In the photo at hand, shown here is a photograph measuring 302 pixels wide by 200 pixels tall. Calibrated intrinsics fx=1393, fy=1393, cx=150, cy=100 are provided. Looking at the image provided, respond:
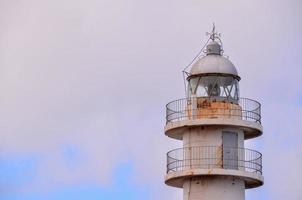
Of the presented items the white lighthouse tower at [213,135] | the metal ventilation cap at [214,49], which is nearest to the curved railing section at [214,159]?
the white lighthouse tower at [213,135]

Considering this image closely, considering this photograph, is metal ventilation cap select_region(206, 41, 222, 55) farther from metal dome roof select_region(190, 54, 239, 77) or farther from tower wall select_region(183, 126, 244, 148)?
tower wall select_region(183, 126, 244, 148)

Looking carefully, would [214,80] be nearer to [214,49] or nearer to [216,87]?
[216,87]

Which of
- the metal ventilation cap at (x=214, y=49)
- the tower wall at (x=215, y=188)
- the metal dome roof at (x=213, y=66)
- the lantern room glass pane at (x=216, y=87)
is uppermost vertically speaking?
the metal ventilation cap at (x=214, y=49)

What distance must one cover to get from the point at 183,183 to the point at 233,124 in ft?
9.82

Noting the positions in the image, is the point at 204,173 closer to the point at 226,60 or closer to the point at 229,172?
the point at 229,172

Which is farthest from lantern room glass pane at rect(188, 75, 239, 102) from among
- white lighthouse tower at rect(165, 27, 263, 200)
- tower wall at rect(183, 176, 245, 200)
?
tower wall at rect(183, 176, 245, 200)

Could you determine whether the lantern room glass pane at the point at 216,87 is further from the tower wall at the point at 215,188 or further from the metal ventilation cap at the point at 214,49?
the tower wall at the point at 215,188

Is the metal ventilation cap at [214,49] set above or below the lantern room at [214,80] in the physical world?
above

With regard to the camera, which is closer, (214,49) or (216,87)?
(216,87)

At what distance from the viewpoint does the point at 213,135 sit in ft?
168

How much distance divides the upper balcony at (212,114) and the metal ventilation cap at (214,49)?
6.27 feet

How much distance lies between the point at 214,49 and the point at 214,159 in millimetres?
4411

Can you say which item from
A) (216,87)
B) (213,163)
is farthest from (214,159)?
(216,87)

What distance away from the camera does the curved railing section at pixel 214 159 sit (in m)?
51.0
